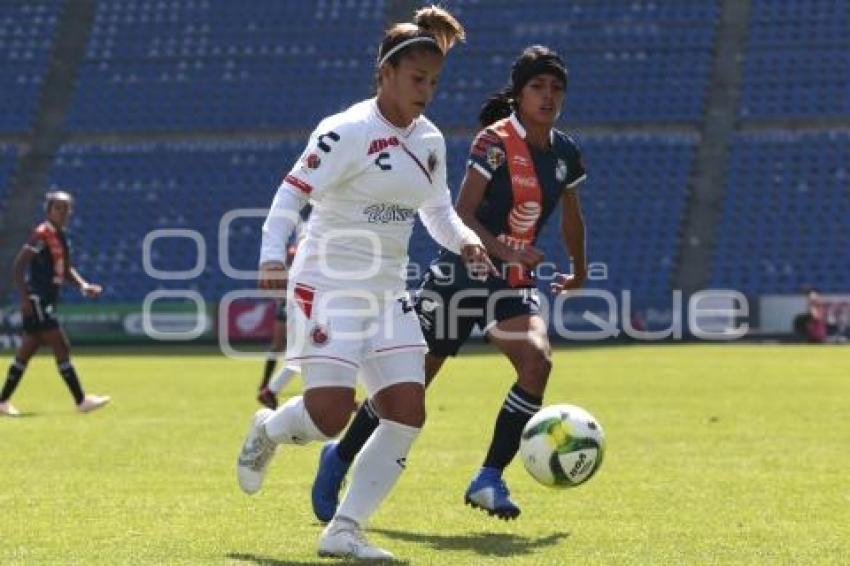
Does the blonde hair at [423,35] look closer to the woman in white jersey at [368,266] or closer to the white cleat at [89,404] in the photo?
the woman in white jersey at [368,266]

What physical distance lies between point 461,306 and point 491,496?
1134 mm

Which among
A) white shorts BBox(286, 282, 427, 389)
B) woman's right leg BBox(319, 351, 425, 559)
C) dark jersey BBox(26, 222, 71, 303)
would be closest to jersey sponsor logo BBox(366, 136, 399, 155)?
white shorts BBox(286, 282, 427, 389)

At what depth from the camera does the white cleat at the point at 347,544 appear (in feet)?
21.3

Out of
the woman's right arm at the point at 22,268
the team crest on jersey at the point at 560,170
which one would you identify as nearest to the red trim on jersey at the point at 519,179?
the team crest on jersey at the point at 560,170

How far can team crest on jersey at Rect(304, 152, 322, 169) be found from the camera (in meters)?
6.53

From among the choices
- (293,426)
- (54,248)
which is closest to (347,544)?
(293,426)

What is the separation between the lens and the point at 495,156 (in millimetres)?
8227

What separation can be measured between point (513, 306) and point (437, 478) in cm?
200

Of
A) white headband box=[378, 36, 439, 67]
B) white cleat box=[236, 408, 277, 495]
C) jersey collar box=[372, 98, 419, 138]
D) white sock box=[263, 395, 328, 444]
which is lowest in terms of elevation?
white cleat box=[236, 408, 277, 495]

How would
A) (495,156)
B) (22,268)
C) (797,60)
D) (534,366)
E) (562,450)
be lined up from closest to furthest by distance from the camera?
(562,450)
(534,366)
(495,156)
(22,268)
(797,60)

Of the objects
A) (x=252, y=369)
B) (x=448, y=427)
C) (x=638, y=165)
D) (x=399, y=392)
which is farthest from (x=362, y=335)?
(x=638, y=165)

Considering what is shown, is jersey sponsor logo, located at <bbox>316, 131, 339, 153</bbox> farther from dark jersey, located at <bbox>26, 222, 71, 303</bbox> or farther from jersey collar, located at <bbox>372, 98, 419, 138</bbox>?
dark jersey, located at <bbox>26, 222, 71, 303</bbox>

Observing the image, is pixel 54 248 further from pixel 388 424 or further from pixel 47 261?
pixel 388 424

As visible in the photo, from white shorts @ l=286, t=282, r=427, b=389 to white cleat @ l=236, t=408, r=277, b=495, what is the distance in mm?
475
